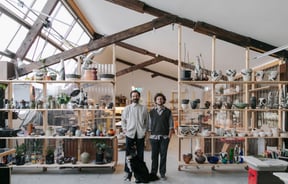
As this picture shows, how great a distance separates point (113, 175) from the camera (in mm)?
4957

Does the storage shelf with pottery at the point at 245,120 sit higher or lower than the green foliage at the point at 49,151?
higher

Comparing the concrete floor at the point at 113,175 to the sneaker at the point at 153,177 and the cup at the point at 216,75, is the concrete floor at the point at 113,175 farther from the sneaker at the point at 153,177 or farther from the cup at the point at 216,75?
the cup at the point at 216,75

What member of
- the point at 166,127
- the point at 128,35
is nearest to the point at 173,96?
the point at 128,35

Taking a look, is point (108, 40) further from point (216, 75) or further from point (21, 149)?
point (21, 149)

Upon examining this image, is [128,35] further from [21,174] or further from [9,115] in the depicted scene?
[21,174]

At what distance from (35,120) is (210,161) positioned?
3.67m

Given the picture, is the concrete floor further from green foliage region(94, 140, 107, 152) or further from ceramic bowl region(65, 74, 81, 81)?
ceramic bowl region(65, 74, 81, 81)

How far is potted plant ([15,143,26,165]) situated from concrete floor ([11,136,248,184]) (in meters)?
0.22

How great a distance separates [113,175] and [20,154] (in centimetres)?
187

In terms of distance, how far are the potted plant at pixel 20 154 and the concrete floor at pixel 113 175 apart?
22 centimetres

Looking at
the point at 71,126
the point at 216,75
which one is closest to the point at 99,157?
the point at 71,126

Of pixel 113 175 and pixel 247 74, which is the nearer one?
pixel 113 175

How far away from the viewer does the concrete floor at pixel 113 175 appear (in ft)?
15.1

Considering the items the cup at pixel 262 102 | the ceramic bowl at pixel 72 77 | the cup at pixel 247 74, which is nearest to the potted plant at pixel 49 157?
the ceramic bowl at pixel 72 77
